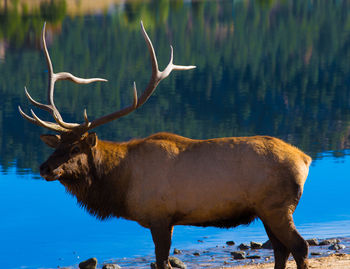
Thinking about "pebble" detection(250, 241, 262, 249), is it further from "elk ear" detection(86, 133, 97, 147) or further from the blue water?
"elk ear" detection(86, 133, 97, 147)

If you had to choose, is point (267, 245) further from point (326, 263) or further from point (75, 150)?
point (75, 150)

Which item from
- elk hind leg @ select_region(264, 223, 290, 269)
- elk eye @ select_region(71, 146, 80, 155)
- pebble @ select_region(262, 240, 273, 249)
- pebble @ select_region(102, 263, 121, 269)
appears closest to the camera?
elk hind leg @ select_region(264, 223, 290, 269)

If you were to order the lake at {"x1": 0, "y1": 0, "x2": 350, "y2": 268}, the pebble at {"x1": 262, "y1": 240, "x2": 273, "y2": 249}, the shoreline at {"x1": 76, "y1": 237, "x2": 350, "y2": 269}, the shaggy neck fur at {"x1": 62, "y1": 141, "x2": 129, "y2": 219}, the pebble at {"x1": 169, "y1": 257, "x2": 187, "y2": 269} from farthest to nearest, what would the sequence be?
the lake at {"x1": 0, "y1": 0, "x2": 350, "y2": 268}
the pebble at {"x1": 262, "y1": 240, "x2": 273, "y2": 249}
the pebble at {"x1": 169, "y1": 257, "x2": 187, "y2": 269}
the shoreline at {"x1": 76, "y1": 237, "x2": 350, "y2": 269}
the shaggy neck fur at {"x1": 62, "y1": 141, "x2": 129, "y2": 219}

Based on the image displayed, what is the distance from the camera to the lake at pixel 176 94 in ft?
45.9

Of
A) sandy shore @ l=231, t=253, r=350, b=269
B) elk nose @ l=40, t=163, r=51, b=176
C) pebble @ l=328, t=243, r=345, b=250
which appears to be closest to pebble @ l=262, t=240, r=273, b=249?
pebble @ l=328, t=243, r=345, b=250

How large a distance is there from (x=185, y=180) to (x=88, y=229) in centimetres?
611

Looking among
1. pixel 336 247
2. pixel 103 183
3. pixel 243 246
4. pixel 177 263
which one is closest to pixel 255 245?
pixel 243 246

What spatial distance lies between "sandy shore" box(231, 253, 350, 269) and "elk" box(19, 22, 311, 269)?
739 mm

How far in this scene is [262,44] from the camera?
217 feet

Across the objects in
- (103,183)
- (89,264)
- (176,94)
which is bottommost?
(176,94)

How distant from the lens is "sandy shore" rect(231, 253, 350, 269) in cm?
951

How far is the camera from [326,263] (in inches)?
388

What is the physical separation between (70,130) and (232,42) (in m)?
57.8

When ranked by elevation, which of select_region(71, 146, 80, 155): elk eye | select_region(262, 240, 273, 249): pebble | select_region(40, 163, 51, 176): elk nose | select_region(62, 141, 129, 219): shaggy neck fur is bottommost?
select_region(262, 240, 273, 249): pebble
